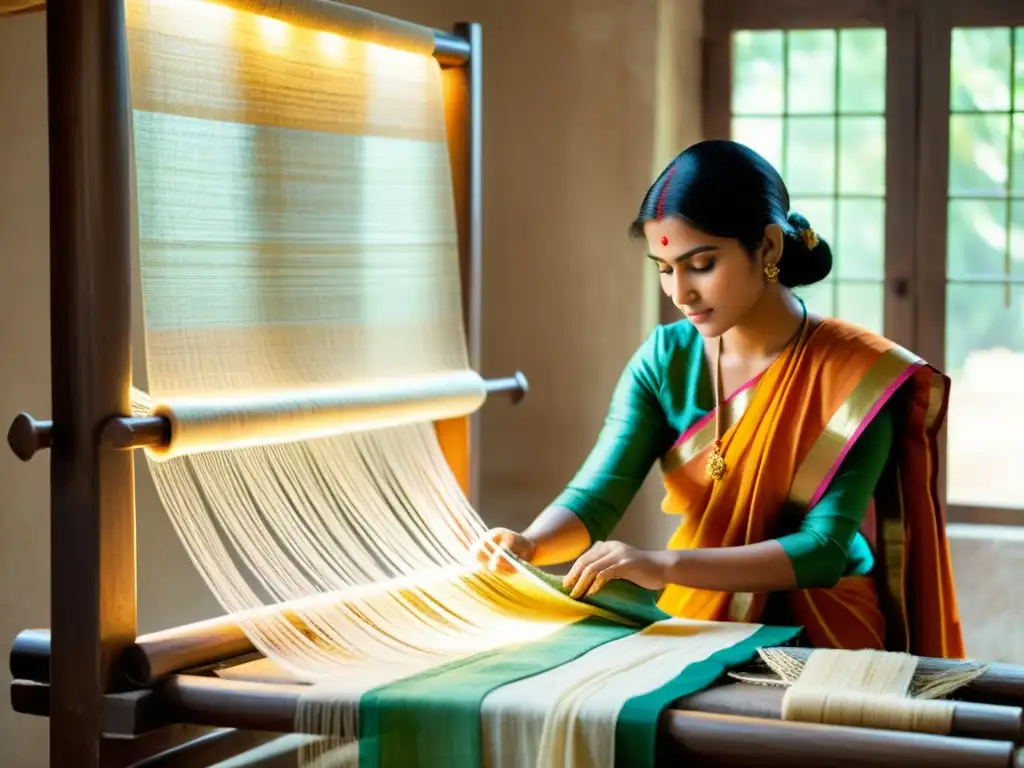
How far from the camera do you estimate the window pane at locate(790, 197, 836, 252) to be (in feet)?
11.3

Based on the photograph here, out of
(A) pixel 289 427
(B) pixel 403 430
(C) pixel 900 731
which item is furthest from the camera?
(B) pixel 403 430

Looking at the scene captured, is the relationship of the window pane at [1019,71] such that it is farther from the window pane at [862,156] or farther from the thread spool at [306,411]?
the thread spool at [306,411]

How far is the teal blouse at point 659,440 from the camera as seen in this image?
7.16 feet

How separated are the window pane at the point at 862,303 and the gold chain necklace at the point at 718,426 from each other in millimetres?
1150

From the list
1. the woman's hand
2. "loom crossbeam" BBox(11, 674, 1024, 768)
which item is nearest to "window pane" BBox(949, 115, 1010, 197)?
the woman's hand

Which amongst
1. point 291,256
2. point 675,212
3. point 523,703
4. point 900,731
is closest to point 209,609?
point 291,256

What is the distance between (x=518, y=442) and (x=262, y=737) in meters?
1.37

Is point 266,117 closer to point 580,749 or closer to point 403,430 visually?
point 403,430

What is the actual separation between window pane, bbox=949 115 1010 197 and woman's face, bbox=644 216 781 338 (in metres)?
1.33

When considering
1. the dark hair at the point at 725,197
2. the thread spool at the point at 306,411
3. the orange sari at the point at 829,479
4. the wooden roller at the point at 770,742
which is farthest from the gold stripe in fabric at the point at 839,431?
the wooden roller at the point at 770,742

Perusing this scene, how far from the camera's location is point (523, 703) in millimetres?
1562

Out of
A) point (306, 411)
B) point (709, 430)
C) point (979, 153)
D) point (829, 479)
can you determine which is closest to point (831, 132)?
point (979, 153)

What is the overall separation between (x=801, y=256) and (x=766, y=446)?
0.30 meters

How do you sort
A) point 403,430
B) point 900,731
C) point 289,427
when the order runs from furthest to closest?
1. point 403,430
2. point 289,427
3. point 900,731
